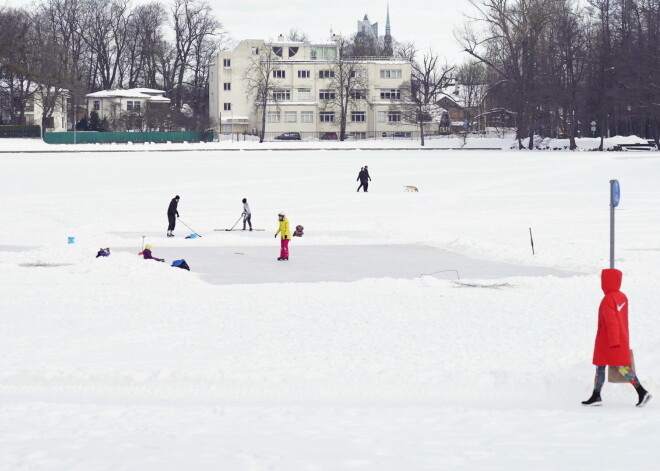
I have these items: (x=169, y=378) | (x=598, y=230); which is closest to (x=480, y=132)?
(x=598, y=230)

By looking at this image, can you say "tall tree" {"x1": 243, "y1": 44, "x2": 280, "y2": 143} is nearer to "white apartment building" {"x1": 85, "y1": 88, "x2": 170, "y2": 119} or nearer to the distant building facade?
"white apartment building" {"x1": 85, "y1": 88, "x2": 170, "y2": 119}

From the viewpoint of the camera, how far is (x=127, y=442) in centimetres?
845

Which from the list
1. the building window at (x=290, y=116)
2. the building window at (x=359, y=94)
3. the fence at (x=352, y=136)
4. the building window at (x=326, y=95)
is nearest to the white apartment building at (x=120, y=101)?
the fence at (x=352, y=136)

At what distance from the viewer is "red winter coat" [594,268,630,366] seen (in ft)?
30.3

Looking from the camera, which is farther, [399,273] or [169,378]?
[399,273]

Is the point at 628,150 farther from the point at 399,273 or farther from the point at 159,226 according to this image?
the point at 399,273

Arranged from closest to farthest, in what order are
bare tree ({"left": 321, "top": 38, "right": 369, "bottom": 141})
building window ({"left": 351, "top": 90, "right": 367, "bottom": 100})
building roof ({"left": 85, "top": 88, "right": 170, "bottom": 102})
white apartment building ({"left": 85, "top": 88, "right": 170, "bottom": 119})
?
1. white apartment building ({"left": 85, "top": 88, "right": 170, "bottom": 119})
2. building roof ({"left": 85, "top": 88, "right": 170, "bottom": 102})
3. bare tree ({"left": 321, "top": 38, "right": 369, "bottom": 141})
4. building window ({"left": 351, "top": 90, "right": 367, "bottom": 100})

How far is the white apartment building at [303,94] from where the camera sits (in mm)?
115062

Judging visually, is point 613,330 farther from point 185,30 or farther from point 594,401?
point 185,30

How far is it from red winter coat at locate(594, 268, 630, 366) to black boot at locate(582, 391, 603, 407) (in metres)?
0.44

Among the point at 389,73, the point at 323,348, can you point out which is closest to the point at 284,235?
the point at 323,348

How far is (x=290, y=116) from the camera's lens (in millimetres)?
116438

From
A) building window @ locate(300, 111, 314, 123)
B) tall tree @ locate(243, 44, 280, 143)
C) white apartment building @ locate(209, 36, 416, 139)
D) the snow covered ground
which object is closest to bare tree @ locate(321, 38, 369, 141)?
white apartment building @ locate(209, 36, 416, 139)

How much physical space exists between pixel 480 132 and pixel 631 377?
101500mm
